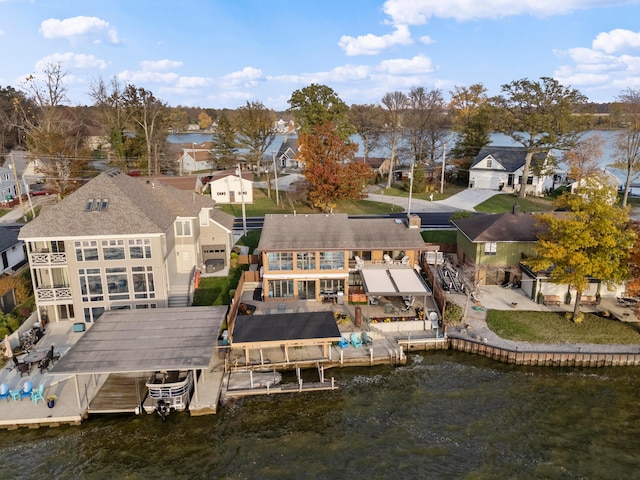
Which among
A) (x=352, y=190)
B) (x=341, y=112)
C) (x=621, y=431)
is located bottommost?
(x=621, y=431)

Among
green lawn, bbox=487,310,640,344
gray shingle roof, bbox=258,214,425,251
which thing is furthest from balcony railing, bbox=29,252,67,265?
green lawn, bbox=487,310,640,344

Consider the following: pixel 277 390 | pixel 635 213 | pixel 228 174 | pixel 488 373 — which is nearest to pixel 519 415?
pixel 488 373

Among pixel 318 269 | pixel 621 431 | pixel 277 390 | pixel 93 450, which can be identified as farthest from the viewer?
pixel 318 269

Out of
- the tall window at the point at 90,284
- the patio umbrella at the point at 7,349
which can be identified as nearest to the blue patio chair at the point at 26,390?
the patio umbrella at the point at 7,349

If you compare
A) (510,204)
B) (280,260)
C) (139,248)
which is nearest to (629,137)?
(510,204)

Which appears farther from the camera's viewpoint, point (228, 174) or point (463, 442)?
point (228, 174)

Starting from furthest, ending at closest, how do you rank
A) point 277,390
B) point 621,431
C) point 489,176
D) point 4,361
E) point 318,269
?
point 489,176, point 318,269, point 4,361, point 277,390, point 621,431

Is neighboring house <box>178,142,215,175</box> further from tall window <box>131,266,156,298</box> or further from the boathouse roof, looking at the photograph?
the boathouse roof

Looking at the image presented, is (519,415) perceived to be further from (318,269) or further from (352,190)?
(352,190)

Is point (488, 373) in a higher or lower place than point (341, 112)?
lower
